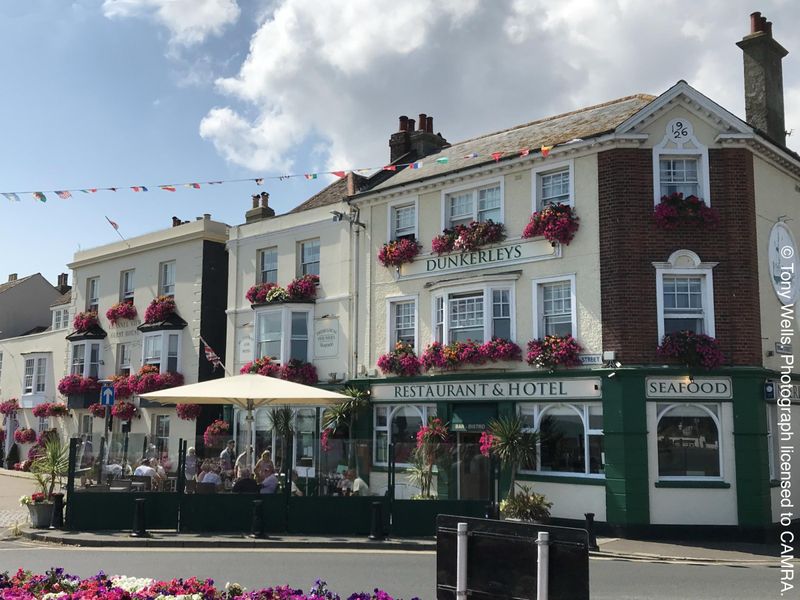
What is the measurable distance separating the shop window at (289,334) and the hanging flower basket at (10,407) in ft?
59.6

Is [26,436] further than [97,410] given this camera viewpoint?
Yes

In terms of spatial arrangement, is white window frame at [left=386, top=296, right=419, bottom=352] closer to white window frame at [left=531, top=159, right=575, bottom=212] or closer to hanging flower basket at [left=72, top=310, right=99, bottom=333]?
white window frame at [left=531, top=159, right=575, bottom=212]

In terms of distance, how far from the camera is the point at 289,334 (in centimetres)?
2361

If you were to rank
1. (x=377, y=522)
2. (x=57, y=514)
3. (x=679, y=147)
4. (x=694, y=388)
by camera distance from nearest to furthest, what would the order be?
(x=377, y=522) < (x=57, y=514) < (x=694, y=388) < (x=679, y=147)

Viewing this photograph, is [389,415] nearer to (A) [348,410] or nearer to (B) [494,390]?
(A) [348,410]

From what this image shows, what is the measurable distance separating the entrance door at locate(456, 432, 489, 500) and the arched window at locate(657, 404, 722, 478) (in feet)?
12.2

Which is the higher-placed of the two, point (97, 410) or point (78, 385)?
point (78, 385)

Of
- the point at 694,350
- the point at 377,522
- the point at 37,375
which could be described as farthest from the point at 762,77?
the point at 37,375

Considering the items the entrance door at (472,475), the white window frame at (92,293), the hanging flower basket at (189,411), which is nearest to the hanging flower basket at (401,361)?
the entrance door at (472,475)

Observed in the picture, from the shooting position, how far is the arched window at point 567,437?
670 inches

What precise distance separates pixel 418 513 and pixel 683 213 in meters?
8.47

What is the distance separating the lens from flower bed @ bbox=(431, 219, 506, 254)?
1914cm

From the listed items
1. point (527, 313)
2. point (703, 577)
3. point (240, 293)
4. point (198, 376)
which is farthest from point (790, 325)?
point (198, 376)

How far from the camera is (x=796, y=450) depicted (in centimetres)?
1805
